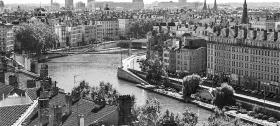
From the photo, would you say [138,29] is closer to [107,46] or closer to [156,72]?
[107,46]

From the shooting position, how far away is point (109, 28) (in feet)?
268

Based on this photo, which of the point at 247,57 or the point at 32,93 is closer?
the point at 32,93

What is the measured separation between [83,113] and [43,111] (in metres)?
2.78

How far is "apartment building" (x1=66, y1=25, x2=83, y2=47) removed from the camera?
7031cm

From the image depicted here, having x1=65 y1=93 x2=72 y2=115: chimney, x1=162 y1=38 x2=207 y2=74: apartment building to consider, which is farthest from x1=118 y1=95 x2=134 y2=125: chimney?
x1=162 y1=38 x2=207 y2=74: apartment building

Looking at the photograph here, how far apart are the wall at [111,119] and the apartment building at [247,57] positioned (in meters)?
21.0

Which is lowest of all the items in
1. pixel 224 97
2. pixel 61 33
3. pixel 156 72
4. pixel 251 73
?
pixel 224 97

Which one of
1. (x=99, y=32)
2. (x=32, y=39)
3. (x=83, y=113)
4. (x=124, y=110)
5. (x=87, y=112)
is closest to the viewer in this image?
(x=124, y=110)

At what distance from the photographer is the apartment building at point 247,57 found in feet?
115

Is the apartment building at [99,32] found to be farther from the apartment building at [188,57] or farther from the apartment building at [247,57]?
the apartment building at [247,57]

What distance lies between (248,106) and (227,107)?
3.79 feet

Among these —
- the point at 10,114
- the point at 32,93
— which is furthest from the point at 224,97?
the point at 10,114

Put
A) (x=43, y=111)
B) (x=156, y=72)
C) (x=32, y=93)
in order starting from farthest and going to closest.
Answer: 1. (x=156, y=72)
2. (x=32, y=93)
3. (x=43, y=111)

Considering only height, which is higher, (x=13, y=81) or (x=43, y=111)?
(x=43, y=111)
